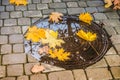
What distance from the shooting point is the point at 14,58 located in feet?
12.5

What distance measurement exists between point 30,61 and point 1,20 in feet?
4.20

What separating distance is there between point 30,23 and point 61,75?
1.41 m

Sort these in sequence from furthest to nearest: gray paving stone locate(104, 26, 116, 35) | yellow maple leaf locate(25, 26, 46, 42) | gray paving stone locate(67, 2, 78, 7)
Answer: gray paving stone locate(67, 2, 78, 7) → gray paving stone locate(104, 26, 116, 35) → yellow maple leaf locate(25, 26, 46, 42)

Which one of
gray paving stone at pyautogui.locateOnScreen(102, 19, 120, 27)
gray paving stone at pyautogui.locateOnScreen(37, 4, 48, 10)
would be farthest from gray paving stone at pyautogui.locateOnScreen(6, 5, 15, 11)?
gray paving stone at pyautogui.locateOnScreen(102, 19, 120, 27)

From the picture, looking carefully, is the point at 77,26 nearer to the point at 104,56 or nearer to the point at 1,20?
the point at 104,56

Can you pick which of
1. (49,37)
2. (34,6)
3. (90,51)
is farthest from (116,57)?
(34,6)

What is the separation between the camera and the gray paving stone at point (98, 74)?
3590mm

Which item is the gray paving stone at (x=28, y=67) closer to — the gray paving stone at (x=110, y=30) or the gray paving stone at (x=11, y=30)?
the gray paving stone at (x=11, y=30)

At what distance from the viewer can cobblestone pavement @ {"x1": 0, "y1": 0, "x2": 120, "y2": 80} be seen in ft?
11.8

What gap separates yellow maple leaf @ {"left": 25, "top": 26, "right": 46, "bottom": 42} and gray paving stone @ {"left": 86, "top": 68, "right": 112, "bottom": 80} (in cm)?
110

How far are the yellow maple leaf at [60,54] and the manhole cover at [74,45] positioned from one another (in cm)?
6

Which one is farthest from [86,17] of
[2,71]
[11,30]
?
[2,71]

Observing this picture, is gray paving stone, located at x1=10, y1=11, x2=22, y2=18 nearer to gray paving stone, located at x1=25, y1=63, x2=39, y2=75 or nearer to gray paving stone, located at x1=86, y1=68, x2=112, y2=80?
gray paving stone, located at x1=25, y1=63, x2=39, y2=75

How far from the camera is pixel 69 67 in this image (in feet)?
12.2
